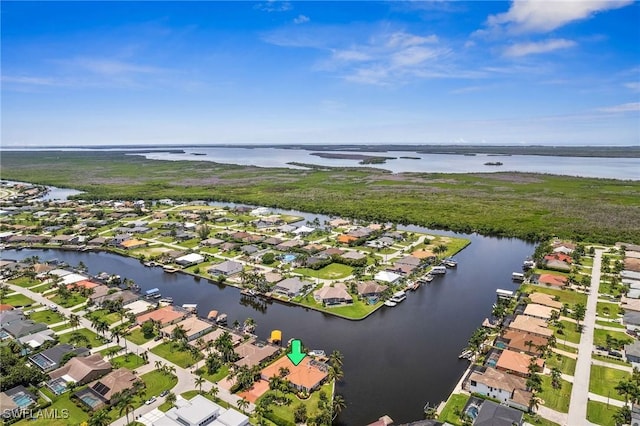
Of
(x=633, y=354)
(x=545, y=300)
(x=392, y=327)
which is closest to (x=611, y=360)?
(x=633, y=354)

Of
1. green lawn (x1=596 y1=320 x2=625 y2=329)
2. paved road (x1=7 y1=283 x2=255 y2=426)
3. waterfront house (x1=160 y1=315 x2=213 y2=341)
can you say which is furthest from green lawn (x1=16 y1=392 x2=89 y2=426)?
green lawn (x1=596 y1=320 x2=625 y2=329)

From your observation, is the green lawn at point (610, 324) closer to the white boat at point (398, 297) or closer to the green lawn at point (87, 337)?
the white boat at point (398, 297)

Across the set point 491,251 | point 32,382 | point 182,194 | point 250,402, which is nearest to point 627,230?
point 491,251

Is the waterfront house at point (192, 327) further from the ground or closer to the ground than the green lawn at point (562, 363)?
closer to the ground

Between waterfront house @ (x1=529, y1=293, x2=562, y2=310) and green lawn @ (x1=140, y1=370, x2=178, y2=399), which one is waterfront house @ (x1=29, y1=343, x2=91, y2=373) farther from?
waterfront house @ (x1=529, y1=293, x2=562, y2=310)

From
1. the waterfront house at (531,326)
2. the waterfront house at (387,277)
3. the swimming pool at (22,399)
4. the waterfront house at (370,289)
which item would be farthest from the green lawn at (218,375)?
the waterfront house at (531,326)

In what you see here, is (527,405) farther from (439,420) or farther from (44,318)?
(44,318)
